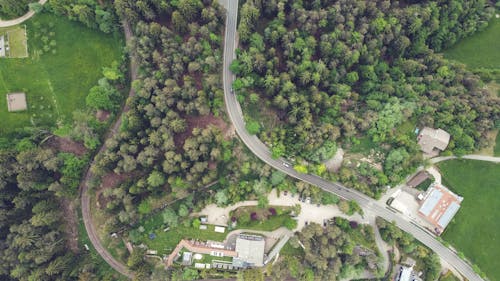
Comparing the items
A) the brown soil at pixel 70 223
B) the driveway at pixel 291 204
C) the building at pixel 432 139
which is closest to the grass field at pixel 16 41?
the brown soil at pixel 70 223

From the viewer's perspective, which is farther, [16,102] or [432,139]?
[432,139]

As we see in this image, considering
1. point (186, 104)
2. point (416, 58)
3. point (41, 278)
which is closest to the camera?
point (41, 278)

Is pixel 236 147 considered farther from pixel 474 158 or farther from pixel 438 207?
pixel 474 158

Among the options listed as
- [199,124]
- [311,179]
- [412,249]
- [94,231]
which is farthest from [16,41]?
[412,249]

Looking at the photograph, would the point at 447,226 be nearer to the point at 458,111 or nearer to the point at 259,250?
the point at 458,111

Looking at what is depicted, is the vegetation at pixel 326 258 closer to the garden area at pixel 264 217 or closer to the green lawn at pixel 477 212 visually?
the garden area at pixel 264 217

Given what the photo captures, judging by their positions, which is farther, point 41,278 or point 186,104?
point 186,104

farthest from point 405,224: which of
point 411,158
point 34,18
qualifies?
point 34,18

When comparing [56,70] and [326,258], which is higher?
[56,70]
